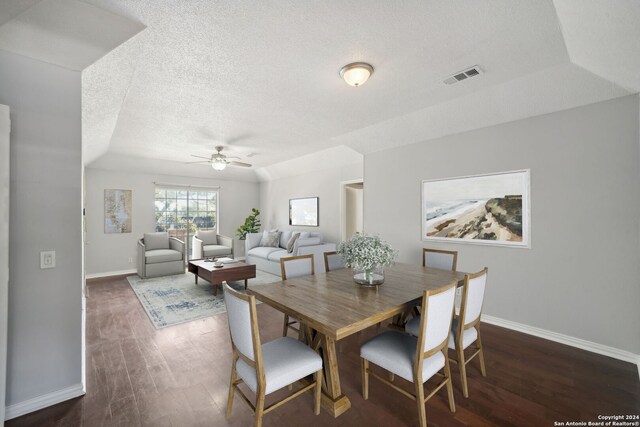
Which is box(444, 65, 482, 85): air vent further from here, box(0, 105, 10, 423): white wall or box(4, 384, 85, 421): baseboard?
box(4, 384, 85, 421): baseboard

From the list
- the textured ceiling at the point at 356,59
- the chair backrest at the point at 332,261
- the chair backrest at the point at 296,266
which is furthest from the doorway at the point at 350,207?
the chair backrest at the point at 296,266

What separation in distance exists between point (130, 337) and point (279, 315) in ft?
5.29

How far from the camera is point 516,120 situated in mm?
2982

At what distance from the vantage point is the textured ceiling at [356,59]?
1.64 m

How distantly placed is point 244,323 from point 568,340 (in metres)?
3.17

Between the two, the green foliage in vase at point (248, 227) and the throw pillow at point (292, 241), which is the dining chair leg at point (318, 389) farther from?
the green foliage in vase at point (248, 227)

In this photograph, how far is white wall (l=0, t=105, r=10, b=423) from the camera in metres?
1.57

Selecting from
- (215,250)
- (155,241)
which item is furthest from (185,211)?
(215,250)

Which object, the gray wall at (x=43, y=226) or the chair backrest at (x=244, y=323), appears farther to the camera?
the gray wall at (x=43, y=226)

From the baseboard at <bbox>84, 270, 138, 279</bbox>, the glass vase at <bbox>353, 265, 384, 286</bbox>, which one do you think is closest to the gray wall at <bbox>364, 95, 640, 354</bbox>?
the glass vase at <bbox>353, 265, 384, 286</bbox>

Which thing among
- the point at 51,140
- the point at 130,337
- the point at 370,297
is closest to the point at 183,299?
the point at 130,337

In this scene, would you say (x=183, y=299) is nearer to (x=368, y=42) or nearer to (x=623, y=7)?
(x=368, y=42)

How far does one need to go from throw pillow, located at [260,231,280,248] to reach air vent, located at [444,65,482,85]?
4.89 m

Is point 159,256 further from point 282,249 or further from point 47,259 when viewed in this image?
point 47,259
